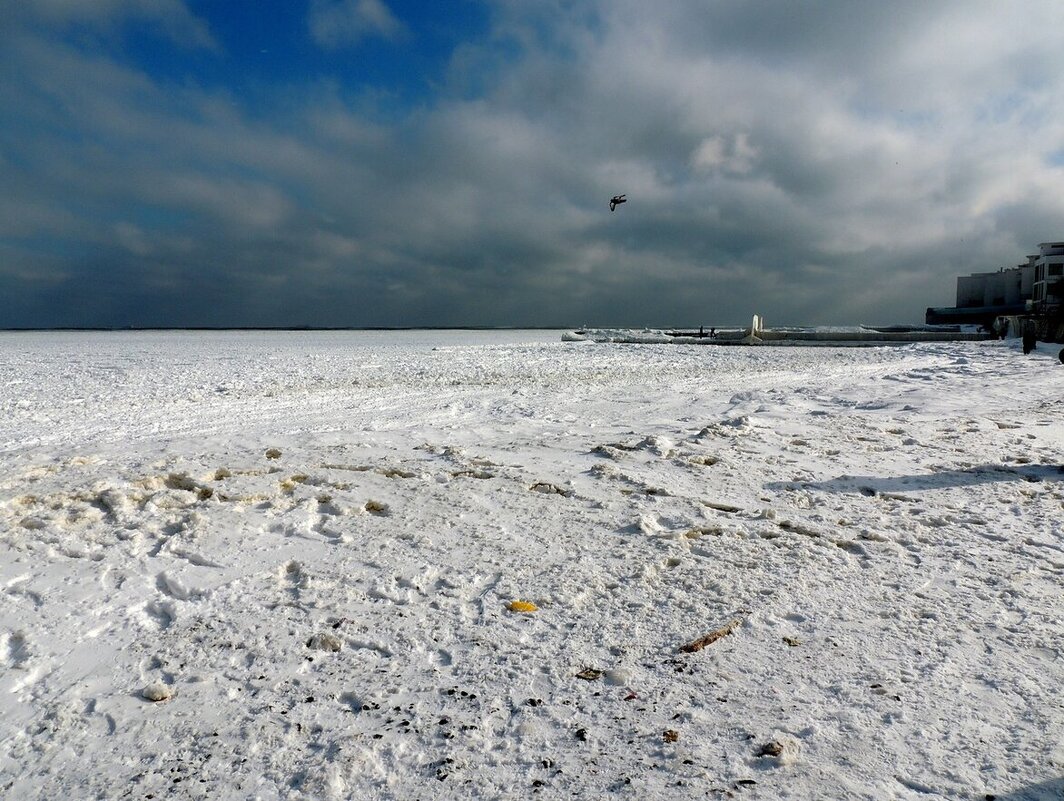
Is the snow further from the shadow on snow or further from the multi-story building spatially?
the multi-story building

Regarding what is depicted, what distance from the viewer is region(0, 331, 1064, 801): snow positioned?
7.02 feet

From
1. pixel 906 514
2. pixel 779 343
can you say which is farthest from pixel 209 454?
pixel 779 343

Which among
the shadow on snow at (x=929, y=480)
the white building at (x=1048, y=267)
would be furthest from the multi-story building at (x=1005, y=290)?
the shadow on snow at (x=929, y=480)

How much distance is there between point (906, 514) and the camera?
450 cm

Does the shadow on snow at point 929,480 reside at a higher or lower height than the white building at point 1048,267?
lower

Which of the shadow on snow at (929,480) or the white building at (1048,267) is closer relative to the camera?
the shadow on snow at (929,480)

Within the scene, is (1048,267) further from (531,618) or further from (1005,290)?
(531,618)

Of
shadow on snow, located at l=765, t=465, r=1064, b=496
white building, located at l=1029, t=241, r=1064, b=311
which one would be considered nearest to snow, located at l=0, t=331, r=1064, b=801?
shadow on snow, located at l=765, t=465, r=1064, b=496

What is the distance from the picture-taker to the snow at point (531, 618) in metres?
2.14

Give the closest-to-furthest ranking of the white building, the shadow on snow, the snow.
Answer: the snow → the shadow on snow → the white building

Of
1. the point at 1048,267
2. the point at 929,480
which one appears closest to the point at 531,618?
the point at 929,480

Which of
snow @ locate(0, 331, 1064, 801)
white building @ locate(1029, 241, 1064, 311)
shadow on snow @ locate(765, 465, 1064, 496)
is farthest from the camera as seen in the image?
white building @ locate(1029, 241, 1064, 311)

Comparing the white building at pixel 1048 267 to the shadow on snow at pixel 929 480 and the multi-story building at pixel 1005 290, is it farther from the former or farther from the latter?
the shadow on snow at pixel 929 480

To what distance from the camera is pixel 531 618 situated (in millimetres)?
3098
